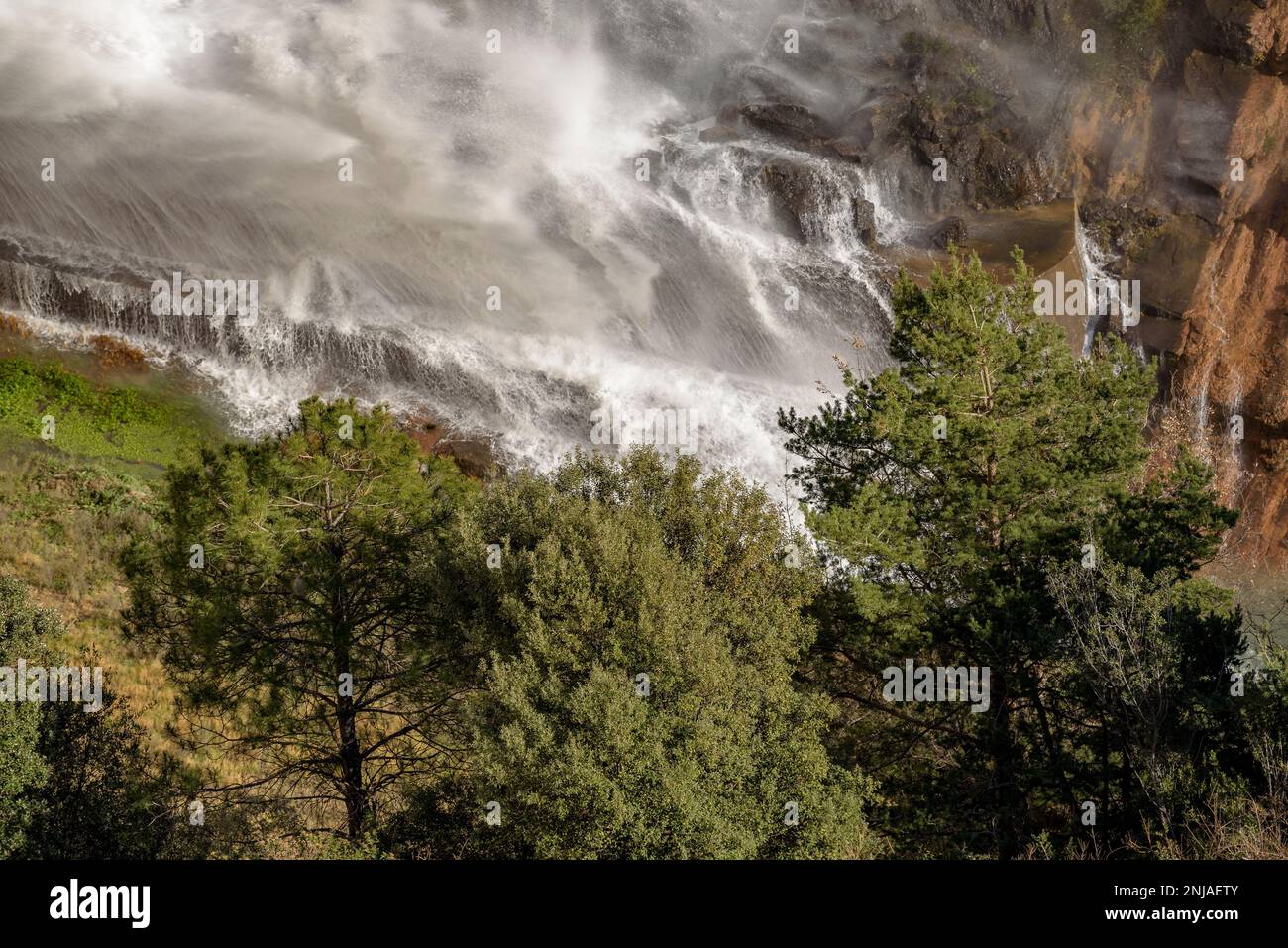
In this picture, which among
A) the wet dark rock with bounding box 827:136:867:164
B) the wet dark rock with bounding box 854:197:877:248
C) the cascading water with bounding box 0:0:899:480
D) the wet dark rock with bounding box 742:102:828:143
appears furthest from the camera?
the wet dark rock with bounding box 742:102:828:143

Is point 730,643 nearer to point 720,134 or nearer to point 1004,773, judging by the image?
point 1004,773

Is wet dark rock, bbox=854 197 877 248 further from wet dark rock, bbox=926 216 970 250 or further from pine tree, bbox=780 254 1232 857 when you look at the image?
pine tree, bbox=780 254 1232 857

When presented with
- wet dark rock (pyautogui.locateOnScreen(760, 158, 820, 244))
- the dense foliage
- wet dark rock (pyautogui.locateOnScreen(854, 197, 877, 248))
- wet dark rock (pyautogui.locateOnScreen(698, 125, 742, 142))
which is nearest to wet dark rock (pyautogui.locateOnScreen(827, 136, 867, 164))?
wet dark rock (pyautogui.locateOnScreen(854, 197, 877, 248))

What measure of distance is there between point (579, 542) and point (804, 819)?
194 inches

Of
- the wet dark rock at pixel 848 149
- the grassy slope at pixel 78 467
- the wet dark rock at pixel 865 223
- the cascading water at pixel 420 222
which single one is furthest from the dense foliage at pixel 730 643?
the wet dark rock at pixel 848 149

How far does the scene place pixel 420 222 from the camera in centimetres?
3606

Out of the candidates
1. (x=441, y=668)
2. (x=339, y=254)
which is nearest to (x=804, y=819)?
(x=441, y=668)

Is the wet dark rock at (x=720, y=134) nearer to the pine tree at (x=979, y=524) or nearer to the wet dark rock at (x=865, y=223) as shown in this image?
the wet dark rock at (x=865, y=223)

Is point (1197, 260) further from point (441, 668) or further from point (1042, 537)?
point (441, 668)

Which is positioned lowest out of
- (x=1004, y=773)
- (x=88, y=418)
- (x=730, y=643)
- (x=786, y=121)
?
(x=1004, y=773)

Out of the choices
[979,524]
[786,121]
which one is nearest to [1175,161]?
[786,121]

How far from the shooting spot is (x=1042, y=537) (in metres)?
20.1

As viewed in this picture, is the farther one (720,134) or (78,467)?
(720,134)

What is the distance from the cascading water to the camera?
1298 inches
